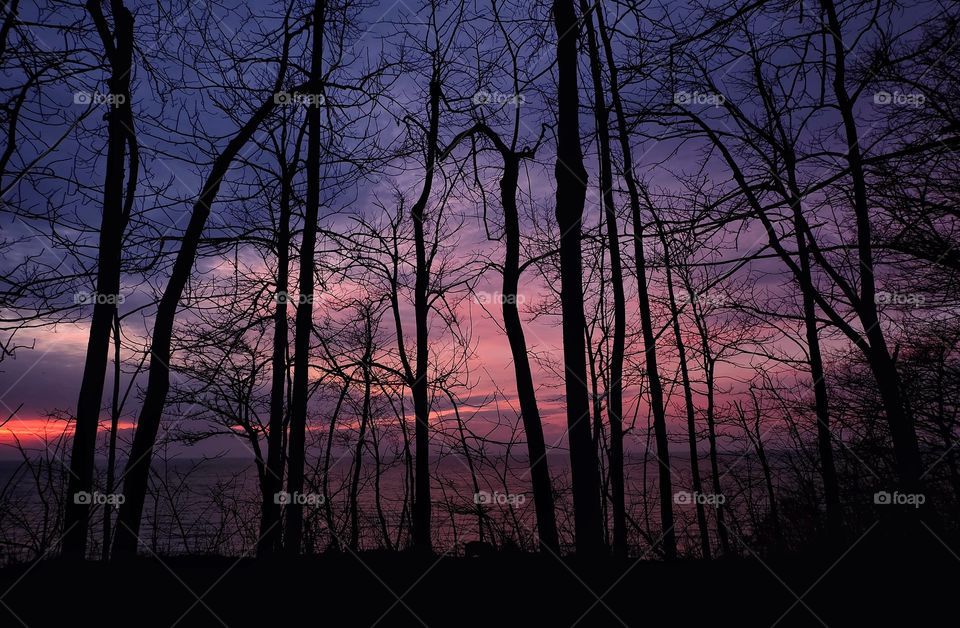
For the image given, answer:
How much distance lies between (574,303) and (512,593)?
2.44 meters

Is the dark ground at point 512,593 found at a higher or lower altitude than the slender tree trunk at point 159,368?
lower

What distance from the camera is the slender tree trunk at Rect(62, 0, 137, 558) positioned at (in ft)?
23.7

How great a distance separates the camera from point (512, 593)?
4.74m

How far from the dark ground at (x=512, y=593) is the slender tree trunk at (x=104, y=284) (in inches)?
70.6

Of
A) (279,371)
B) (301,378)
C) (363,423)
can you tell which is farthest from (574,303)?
(363,423)

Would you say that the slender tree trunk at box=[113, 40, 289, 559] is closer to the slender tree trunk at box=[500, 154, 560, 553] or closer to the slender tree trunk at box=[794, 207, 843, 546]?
the slender tree trunk at box=[500, 154, 560, 553]

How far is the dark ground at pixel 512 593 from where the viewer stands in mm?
4219

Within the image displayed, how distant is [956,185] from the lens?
8.00 m

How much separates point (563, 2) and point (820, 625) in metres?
5.77

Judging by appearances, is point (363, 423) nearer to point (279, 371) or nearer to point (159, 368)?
point (279, 371)

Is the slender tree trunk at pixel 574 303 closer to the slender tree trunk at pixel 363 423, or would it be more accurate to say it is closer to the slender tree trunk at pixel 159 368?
the slender tree trunk at pixel 159 368

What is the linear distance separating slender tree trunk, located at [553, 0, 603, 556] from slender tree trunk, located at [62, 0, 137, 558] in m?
5.82

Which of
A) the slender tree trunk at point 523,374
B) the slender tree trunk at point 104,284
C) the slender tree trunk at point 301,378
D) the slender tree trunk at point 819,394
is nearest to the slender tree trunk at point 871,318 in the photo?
the slender tree trunk at point 819,394

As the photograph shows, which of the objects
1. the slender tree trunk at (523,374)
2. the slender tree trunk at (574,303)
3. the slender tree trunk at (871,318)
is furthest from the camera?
the slender tree trunk at (523,374)
